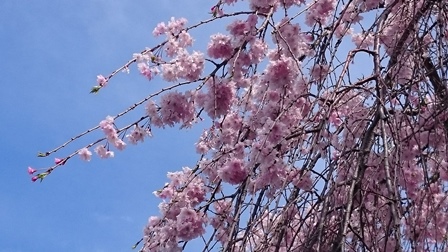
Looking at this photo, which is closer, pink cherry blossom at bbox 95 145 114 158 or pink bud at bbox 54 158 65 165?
pink bud at bbox 54 158 65 165

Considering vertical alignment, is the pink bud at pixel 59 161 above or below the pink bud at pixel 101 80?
below

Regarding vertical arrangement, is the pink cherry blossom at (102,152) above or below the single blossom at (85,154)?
above

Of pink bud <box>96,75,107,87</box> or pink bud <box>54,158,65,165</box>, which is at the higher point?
pink bud <box>96,75,107,87</box>

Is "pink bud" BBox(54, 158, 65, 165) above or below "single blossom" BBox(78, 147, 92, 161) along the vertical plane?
below

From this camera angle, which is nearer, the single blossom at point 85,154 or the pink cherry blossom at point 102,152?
the single blossom at point 85,154

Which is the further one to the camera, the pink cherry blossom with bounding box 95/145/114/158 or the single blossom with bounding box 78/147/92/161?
the pink cherry blossom with bounding box 95/145/114/158

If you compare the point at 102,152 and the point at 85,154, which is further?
the point at 102,152

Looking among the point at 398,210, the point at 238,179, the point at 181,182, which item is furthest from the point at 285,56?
the point at 398,210

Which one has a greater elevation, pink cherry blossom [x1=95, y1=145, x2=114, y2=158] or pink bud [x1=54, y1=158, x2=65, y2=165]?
pink cherry blossom [x1=95, y1=145, x2=114, y2=158]

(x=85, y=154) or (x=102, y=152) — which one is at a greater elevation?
(x=102, y=152)

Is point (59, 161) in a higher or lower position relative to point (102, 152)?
lower

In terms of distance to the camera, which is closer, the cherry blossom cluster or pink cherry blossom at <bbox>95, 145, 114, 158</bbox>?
the cherry blossom cluster

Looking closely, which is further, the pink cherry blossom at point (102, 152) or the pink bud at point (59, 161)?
the pink cherry blossom at point (102, 152)

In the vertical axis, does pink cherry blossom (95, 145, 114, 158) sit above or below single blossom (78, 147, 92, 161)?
above
